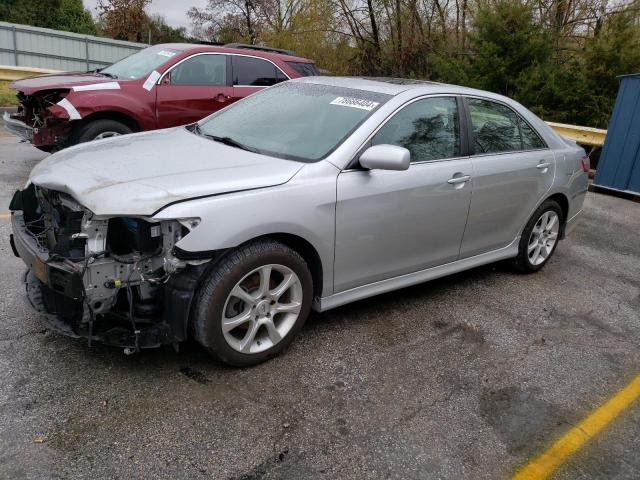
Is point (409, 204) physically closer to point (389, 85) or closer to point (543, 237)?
point (389, 85)

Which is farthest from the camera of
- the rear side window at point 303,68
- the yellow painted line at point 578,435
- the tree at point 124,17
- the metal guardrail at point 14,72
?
the tree at point 124,17

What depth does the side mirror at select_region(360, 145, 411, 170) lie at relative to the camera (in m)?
3.14

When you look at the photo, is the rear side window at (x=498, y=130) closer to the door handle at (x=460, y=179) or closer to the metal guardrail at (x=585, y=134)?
the door handle at (x=460, y=179)

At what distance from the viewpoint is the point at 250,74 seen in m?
7.86

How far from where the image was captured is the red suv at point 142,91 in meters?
6.36

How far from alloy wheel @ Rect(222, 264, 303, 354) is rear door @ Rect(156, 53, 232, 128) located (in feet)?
15.3

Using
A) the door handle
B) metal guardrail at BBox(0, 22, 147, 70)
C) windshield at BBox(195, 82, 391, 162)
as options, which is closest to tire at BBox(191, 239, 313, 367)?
windshield at BBox(195, 82, 391, 162)

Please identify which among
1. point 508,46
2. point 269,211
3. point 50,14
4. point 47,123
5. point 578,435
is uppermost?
point 50,14

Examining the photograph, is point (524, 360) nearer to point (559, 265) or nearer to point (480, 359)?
point (480, 359)

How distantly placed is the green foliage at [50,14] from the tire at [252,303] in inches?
1479

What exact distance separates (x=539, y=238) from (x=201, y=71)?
4.89 metres

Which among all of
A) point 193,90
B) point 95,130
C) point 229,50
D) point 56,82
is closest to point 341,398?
point 95,130

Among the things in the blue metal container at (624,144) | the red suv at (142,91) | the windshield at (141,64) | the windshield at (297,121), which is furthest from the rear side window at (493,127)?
the blue metal container at (624,144)

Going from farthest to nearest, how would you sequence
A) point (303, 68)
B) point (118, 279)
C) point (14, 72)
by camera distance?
1. point (14, 72)
2. point (303, 68)
3. point (118, 279)
